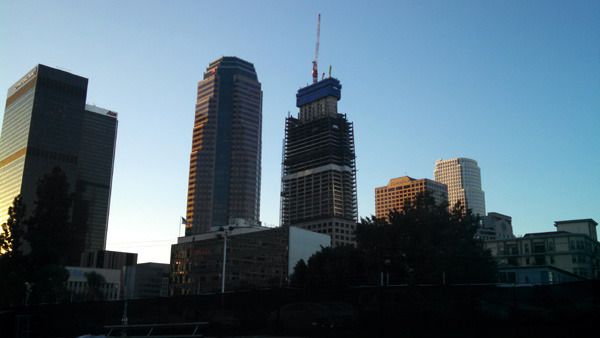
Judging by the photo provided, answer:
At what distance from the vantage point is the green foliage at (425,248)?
200 ft

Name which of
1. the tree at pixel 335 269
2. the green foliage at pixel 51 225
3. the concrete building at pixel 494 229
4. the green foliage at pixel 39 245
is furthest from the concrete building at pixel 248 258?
the green foliage at pixel 39 245

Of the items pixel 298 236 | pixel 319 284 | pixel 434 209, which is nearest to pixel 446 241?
pixel 434 209

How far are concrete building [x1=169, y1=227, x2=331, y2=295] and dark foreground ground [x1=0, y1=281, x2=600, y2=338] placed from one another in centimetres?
13565

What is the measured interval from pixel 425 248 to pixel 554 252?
189 ft

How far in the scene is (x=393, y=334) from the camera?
71.3ft

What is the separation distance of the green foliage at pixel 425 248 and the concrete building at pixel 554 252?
4270 centimetres

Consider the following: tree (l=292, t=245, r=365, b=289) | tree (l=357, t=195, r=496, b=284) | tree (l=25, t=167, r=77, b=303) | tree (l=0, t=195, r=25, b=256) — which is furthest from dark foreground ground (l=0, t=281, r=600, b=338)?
tree (l=292, t=245, r=365, b=289)

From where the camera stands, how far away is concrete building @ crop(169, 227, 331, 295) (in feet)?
553

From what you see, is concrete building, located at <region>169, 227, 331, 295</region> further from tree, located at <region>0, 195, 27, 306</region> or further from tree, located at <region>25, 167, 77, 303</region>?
tree, located at <region>0, 195, 27, 306</region>

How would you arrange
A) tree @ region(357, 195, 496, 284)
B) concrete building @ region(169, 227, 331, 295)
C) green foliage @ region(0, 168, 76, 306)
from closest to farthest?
green foliage @ region(0, 168, 76, 306) → tree @ region(357, 195, 496, 284) → concrete building @ region(169, 227, 331, 295)

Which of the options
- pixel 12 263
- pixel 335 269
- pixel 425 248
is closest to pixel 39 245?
pixel 12 263

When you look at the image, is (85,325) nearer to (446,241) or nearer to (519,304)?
(519,304)

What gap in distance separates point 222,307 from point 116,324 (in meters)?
9.50

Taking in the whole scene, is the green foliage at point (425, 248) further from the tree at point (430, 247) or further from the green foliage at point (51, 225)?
the green foliage at point (51, 225)
